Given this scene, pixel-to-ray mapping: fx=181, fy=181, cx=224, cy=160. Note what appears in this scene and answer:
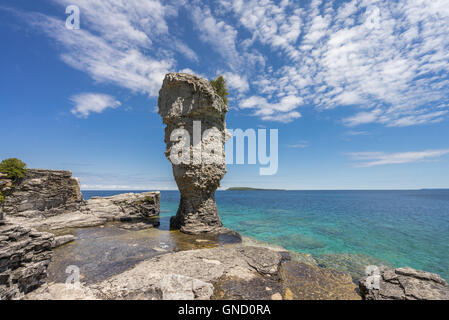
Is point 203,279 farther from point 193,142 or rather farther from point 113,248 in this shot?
point 193,142

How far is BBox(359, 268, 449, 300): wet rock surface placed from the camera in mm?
5711

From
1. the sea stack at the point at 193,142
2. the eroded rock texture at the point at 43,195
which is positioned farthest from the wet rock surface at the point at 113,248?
the eroded rock texture at the point at 43,195

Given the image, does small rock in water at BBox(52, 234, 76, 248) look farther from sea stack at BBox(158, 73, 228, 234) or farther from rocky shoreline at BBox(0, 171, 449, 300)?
sea stack at BBox(158, 73, 228, 234)

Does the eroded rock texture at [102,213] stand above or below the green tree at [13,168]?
below

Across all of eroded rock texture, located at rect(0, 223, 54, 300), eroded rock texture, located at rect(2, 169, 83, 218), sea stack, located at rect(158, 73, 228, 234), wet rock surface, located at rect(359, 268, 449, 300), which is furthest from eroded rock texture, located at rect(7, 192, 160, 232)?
wet rock surface, located at rect(359, 268, 449, 300)

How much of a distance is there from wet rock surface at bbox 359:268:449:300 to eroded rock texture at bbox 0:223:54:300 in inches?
433

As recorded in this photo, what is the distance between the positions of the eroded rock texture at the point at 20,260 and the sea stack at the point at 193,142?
9.80 m

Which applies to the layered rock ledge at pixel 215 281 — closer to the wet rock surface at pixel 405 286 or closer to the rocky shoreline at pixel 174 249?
the rocky shoreline at pixel 174 249

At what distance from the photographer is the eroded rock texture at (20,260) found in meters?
4.91

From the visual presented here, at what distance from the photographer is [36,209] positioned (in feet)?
51.7

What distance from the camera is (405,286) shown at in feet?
20.2

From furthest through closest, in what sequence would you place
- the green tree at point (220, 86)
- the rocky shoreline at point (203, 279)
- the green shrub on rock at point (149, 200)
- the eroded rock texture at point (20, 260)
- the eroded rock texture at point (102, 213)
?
the green shrub on rock at point (149, 200) < the green tree at point (220, 86) < the eroded rock texture at point (102, 213) < the rocky shoreline at point (203, 279) < the eroded rock texture at point (20, 260)

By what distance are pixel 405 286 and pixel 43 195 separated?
24432 mm

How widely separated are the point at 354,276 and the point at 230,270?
22.0 feet
